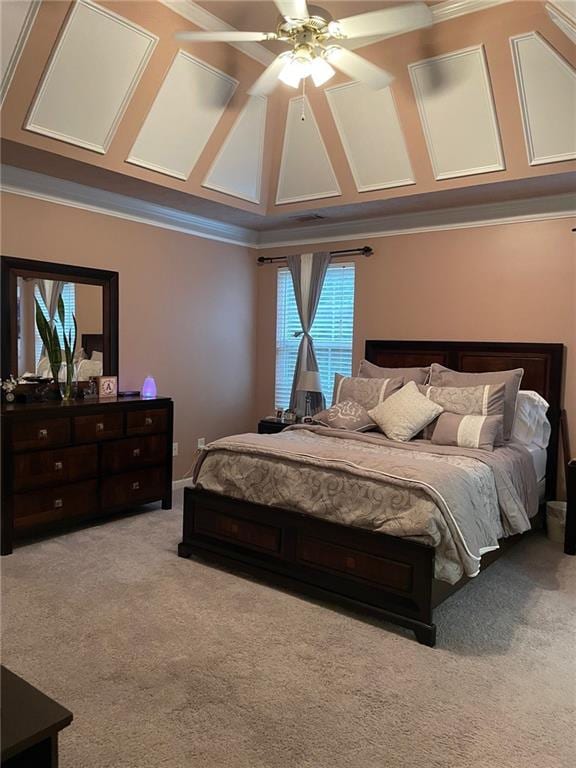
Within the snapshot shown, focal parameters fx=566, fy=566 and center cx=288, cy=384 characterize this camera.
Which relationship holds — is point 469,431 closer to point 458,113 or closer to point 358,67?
point 458,113

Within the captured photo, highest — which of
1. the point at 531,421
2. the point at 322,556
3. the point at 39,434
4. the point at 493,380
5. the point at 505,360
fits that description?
the point at 505,360

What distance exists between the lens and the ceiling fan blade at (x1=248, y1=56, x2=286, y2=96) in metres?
2.87

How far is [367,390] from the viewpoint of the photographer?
4.40m

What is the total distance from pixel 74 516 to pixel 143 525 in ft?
1.68

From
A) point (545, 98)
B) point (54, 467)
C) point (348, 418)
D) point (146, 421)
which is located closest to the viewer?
point (545, 98)

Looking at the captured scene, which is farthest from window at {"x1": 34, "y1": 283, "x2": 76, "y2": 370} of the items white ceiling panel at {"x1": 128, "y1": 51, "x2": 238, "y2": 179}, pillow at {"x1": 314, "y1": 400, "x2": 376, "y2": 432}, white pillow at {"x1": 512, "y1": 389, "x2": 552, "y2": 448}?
white pillow at {"x1": 512, "y1": 389, "x2": 552, "y2": 448}

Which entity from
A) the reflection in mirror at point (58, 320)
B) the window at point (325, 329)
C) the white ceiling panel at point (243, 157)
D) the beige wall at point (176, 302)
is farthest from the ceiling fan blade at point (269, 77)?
the window at point (325, 329)

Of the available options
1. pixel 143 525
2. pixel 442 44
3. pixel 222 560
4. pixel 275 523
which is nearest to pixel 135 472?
pixel 143 525

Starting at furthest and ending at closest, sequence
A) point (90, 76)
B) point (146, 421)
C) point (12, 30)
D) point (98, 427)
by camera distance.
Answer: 1. point (146, 421)
2. point (98, 427)
3. point (90, 76)
4. point (12, 30)

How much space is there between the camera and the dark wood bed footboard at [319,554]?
2.72 metres

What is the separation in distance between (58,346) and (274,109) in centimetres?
245

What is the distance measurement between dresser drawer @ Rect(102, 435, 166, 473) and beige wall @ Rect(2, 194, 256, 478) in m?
0.66

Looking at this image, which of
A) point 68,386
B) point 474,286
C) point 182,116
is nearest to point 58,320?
point 68,386

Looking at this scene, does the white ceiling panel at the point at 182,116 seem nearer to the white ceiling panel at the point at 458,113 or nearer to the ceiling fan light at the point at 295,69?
the ceiling fan light at the point at 295,69
